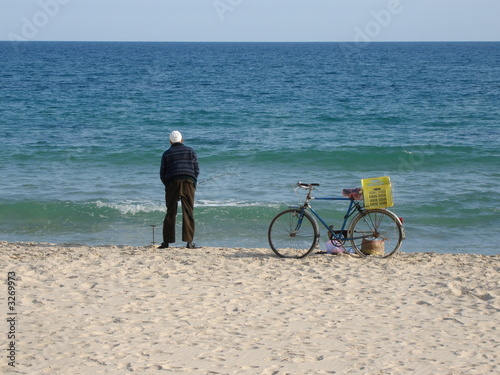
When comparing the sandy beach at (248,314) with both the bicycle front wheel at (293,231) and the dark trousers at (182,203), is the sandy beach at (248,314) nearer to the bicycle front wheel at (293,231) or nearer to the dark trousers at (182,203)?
the bicycle front wheel at (293,231)

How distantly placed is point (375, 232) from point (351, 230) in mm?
320

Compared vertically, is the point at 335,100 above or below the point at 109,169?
above

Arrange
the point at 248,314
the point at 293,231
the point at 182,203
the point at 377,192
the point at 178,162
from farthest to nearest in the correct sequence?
1. the point at 182,203
2. the point at 178,162
3. the point at 293,231
4. the point at 377,192
5. the point at 248,314

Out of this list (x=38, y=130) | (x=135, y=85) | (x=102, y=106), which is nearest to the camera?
(x=38, y=130)

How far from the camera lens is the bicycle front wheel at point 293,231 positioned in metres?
8.22

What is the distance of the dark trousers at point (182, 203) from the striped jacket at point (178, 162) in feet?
0.28

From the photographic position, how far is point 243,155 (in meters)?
19.8

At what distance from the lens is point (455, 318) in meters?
6.03

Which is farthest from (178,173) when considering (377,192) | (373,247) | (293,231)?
(373,247)

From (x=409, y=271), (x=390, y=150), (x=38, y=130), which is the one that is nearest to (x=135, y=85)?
(x=38, y=130)

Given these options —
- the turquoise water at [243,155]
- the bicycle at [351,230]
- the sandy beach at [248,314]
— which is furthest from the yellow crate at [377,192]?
the turquoise water at [243,155]

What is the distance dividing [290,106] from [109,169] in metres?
16.9

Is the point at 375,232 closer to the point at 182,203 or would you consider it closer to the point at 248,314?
the point at 182,203

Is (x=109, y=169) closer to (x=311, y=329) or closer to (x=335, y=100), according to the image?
(x=311, y=329)
